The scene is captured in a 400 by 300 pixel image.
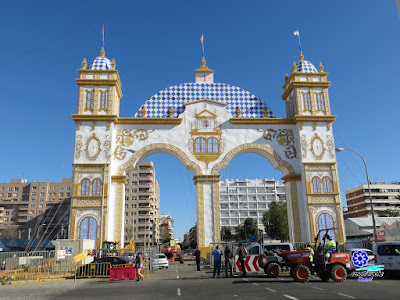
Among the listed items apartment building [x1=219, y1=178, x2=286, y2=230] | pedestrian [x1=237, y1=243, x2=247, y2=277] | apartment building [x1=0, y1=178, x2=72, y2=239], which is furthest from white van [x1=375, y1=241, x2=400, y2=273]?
apartment building [x1=0, y1=178, x2=72, y2=239]

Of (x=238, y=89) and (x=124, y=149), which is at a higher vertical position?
(x=238, y=89)

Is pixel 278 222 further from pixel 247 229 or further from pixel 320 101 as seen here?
pixel 320 101

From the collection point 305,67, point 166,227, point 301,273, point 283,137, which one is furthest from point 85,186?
point 166,227

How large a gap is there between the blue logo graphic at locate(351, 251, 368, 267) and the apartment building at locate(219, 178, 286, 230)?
3284 inches

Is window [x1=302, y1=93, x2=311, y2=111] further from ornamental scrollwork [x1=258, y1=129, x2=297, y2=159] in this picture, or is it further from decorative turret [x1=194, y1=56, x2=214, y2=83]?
decorative turret [x1=194, y1=56, x2=214, y2=83]

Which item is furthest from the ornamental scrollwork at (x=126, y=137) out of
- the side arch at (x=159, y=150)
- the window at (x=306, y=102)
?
the window at (x=306, y=102)

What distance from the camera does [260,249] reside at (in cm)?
1703

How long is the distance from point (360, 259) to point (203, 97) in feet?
58.0

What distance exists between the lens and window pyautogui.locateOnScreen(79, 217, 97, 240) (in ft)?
84.0

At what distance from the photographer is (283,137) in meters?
29.0

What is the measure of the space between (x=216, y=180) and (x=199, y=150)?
9.04 feet

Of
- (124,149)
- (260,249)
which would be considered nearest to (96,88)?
(124,149)

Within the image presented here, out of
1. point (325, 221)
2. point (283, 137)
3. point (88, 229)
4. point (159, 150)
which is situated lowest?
point (88, 229)

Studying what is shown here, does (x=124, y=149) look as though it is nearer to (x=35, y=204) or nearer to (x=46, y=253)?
(x=46, y=253)
